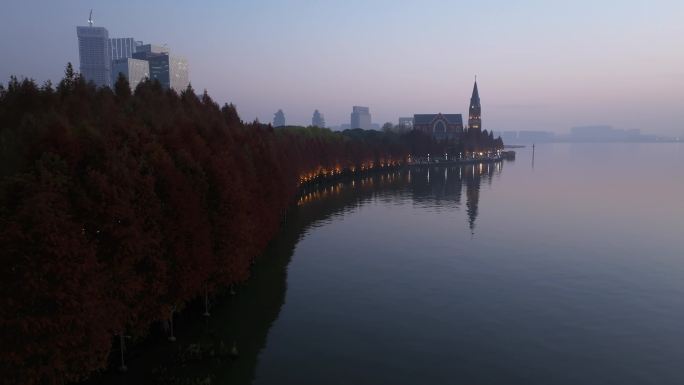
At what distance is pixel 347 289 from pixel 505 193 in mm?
80440

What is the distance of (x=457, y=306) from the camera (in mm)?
37719

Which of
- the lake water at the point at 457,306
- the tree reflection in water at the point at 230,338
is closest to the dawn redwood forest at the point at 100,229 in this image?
the tree reflection in water at the point at 230,338

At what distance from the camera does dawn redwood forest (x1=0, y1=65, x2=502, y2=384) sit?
67.2 feet

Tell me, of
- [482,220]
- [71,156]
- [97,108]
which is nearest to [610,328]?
[71,156]

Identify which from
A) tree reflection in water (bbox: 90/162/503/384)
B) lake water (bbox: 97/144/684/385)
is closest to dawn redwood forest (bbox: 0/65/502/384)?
tree reflection in water (bbox: 90/162/503/384)

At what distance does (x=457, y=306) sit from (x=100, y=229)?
26687mm

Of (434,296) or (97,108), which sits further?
(97,108)

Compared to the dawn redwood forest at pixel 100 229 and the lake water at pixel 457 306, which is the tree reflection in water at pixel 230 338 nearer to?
the lake water at pixel 457 306

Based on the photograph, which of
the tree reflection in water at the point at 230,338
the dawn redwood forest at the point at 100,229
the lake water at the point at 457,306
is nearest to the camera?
the dawn redwood forest at the point at 100,229

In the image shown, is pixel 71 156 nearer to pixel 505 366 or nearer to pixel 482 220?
pixel 505 366

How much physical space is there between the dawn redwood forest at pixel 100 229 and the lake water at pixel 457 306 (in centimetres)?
486

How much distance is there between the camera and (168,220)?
29906mm

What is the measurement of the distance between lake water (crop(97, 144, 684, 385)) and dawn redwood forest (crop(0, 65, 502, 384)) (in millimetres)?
4855

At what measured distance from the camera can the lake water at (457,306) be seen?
2774 cm
